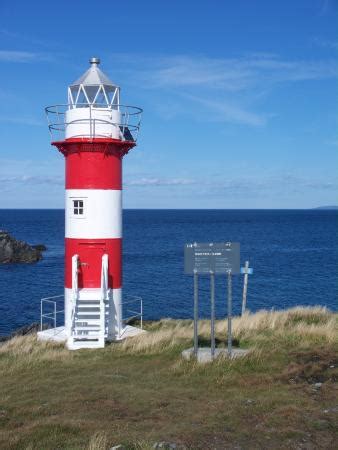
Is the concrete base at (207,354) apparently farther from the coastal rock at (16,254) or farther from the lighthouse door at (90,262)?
the coastal rock at (16,254)

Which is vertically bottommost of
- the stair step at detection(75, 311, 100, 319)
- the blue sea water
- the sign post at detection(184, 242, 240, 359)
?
the blue sea water

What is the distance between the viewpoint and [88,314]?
16031 mm

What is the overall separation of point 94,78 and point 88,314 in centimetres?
700

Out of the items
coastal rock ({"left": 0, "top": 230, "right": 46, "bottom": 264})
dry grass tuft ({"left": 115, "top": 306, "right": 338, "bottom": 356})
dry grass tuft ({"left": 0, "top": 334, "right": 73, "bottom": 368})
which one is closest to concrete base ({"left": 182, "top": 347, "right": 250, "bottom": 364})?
dry grass tuft ({"left": 115, "top": 306, "right": 338, "bottom": 356})

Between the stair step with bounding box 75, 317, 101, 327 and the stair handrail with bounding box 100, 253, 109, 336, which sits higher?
the stair handrail with bounding box 100, 253, 109, 336

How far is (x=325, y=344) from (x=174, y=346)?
12.0ft

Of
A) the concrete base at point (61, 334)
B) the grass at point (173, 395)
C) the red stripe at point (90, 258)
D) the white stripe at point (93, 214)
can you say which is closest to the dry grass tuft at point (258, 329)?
the grass at point (173, 395)

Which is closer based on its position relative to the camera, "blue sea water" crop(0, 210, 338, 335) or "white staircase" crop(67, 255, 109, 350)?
"white staircase" crop(67, 255, 109, 350)

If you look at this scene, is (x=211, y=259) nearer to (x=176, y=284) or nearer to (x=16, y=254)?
(x=176, y=284)

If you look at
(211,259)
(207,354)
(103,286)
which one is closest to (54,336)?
(103,286)

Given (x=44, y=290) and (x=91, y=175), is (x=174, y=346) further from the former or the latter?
(x=44, y=290)

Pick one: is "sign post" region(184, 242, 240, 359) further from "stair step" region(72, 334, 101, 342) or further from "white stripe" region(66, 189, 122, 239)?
"white stripe" region(66, 189, 122, 239)

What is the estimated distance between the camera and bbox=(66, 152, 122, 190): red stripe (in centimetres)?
1633

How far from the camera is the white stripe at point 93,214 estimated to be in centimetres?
1641
